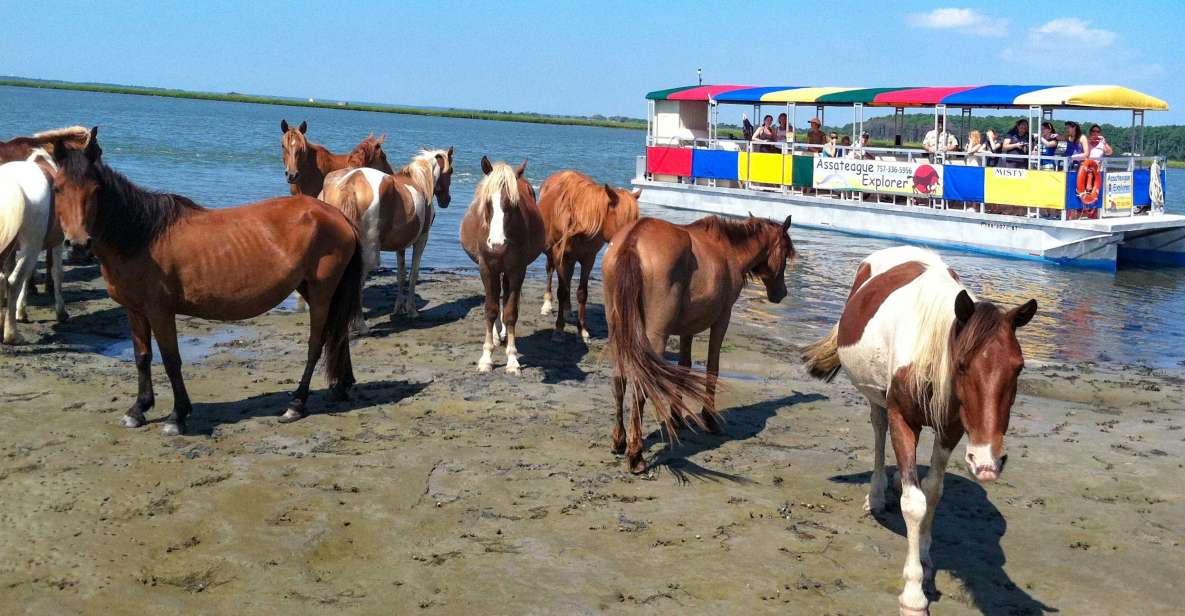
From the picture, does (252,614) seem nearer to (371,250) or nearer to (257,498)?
(257,498)

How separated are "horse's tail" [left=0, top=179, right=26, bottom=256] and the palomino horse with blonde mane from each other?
8.90 feet

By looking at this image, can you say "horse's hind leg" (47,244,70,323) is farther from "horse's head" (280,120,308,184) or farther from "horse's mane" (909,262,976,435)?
"horse's mane" (909,262,976,435)

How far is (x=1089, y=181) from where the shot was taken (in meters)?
19.3

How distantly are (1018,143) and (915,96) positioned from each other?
2.98 meters

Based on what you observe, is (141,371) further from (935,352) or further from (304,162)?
(304,162)

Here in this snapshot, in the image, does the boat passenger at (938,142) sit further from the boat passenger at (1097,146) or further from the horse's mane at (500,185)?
the horse's mane at (500,185)

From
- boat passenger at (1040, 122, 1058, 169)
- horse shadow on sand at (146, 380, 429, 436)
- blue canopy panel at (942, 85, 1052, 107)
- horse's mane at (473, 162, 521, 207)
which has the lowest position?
horse shadow on sand at (146, 380, 429, 436)

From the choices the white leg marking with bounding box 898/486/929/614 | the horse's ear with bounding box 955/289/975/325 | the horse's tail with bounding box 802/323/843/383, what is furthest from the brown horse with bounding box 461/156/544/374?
the horse's ear with bounding box 955/289/975/325

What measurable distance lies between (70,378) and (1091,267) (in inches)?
703

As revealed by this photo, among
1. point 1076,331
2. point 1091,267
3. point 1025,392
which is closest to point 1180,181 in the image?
point 1091,267

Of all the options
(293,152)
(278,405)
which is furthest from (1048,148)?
(278,405)

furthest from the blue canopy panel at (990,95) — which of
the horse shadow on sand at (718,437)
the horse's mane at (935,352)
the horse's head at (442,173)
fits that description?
the horse's mane at (935,352)

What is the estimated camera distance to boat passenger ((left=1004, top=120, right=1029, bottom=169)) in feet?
66.2

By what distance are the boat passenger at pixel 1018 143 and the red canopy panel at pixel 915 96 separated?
1.68 metres
